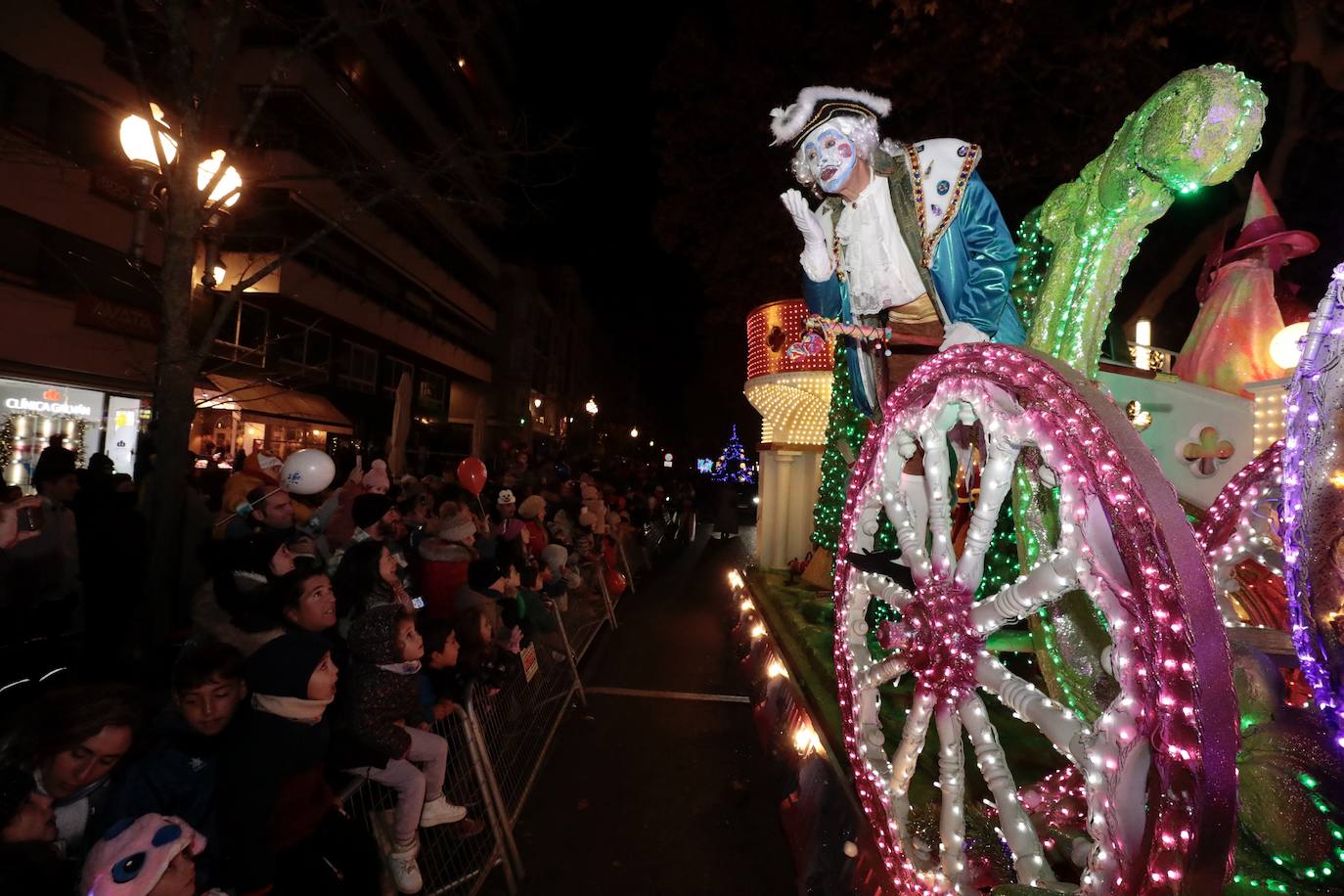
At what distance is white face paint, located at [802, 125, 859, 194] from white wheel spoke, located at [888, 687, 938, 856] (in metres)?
2.06

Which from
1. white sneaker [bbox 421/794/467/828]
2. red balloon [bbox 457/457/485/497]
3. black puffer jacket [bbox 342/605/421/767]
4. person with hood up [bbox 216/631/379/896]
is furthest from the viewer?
red balloon [bbox 457/457/485/497]

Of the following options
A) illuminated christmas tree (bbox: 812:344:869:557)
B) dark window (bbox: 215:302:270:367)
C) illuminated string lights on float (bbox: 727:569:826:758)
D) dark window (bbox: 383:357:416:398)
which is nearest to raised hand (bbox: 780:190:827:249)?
illuminated string lights on float (bbox: 727:569:826:758)

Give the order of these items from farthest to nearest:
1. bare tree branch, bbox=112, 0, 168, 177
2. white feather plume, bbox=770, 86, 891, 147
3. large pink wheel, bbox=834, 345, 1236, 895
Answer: bare tree branch, bbox=112, 0, 168, 177 < white feather plume, bbox=770, 86, 891, 147 < large pink wheel, bbox=834, 345, 1236, 895

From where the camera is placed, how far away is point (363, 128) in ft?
66.8

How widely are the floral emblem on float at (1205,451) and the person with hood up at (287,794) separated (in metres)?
7.02

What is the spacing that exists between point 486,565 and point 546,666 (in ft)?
5.50

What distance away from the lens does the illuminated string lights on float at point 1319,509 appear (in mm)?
1429

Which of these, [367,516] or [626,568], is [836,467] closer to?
[367,516]

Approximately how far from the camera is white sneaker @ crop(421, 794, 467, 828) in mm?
3795

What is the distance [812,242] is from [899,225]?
0.40 meters

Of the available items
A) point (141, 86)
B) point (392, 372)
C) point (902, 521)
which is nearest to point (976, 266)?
point (902, 521)

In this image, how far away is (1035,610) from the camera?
1938mm

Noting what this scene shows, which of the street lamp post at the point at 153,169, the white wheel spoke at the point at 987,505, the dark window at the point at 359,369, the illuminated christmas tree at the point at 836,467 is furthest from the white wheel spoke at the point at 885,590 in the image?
the dark window at the point at 359,369

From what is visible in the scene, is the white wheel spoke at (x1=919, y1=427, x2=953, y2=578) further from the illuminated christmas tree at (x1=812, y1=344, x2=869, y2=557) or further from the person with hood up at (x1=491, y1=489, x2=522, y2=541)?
the person with hood up at (x1=491, y1=489, x2=522, y2=541)
